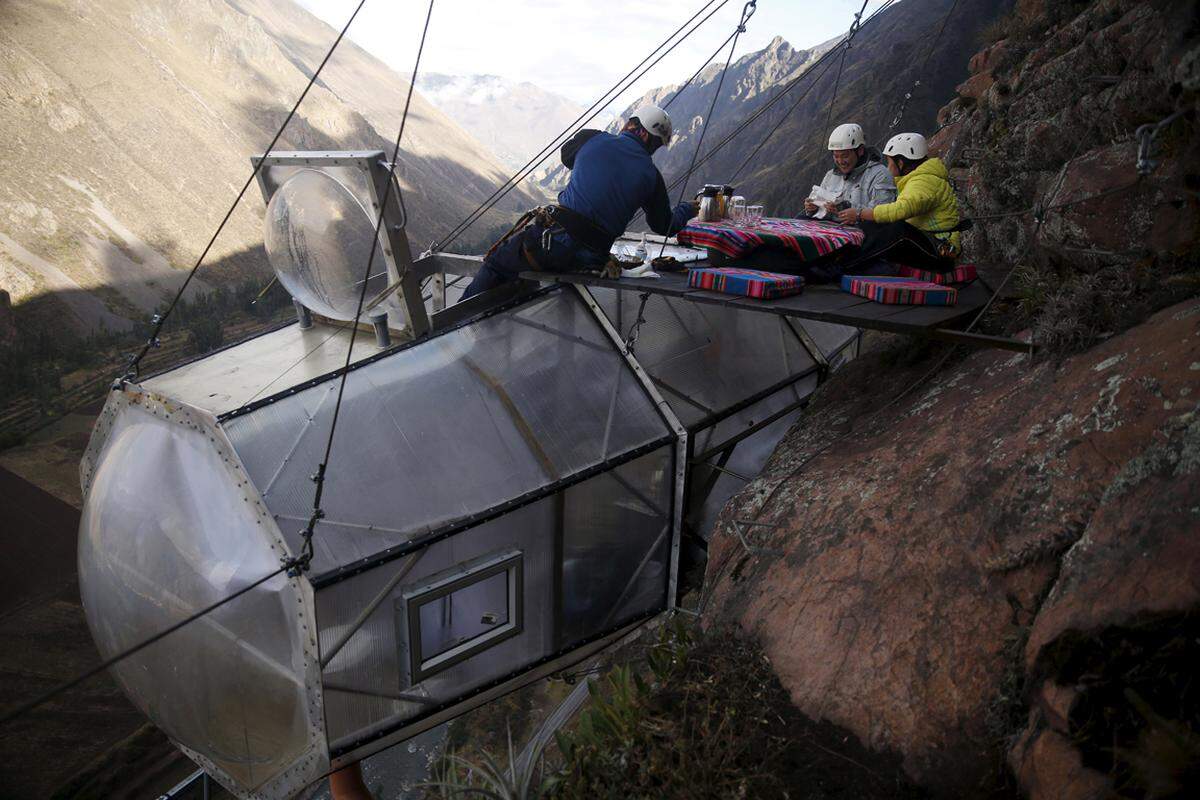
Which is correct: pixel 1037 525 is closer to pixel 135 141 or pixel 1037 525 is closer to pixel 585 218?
pixel 585 218

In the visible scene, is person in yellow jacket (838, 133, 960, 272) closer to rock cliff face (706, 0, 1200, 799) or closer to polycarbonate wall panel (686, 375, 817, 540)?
rock cliff face (706, 0, 1200, 799)

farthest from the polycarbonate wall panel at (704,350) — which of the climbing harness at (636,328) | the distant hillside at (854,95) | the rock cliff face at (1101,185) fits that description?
the distant hillside at (854,95)

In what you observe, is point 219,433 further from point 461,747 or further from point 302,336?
point 461,747

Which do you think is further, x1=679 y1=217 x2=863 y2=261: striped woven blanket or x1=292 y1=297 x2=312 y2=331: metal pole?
x1=292 y1=297 x2=312 y2=331: metal pole

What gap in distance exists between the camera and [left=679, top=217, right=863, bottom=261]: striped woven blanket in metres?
6.43

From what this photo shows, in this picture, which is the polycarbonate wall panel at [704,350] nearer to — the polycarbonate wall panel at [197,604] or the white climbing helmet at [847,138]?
the white climbing helmet at [847,138]

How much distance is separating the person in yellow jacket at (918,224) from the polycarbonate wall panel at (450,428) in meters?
2.44

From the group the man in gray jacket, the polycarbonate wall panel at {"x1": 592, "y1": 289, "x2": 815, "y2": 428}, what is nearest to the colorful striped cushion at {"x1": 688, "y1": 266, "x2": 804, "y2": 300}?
the polycarbonate wall panel at {"x1": 592, "y1": 289, "x2": 815, "y2": 428}

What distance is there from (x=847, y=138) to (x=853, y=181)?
0.44m

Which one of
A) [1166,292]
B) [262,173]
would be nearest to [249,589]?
[262,173]

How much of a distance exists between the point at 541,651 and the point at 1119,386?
14.3 ft

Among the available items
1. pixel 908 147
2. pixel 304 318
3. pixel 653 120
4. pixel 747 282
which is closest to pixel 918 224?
pixel 908 147

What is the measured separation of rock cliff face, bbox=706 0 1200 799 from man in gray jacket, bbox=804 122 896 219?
1401 millimetres

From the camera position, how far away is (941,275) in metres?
6.32
